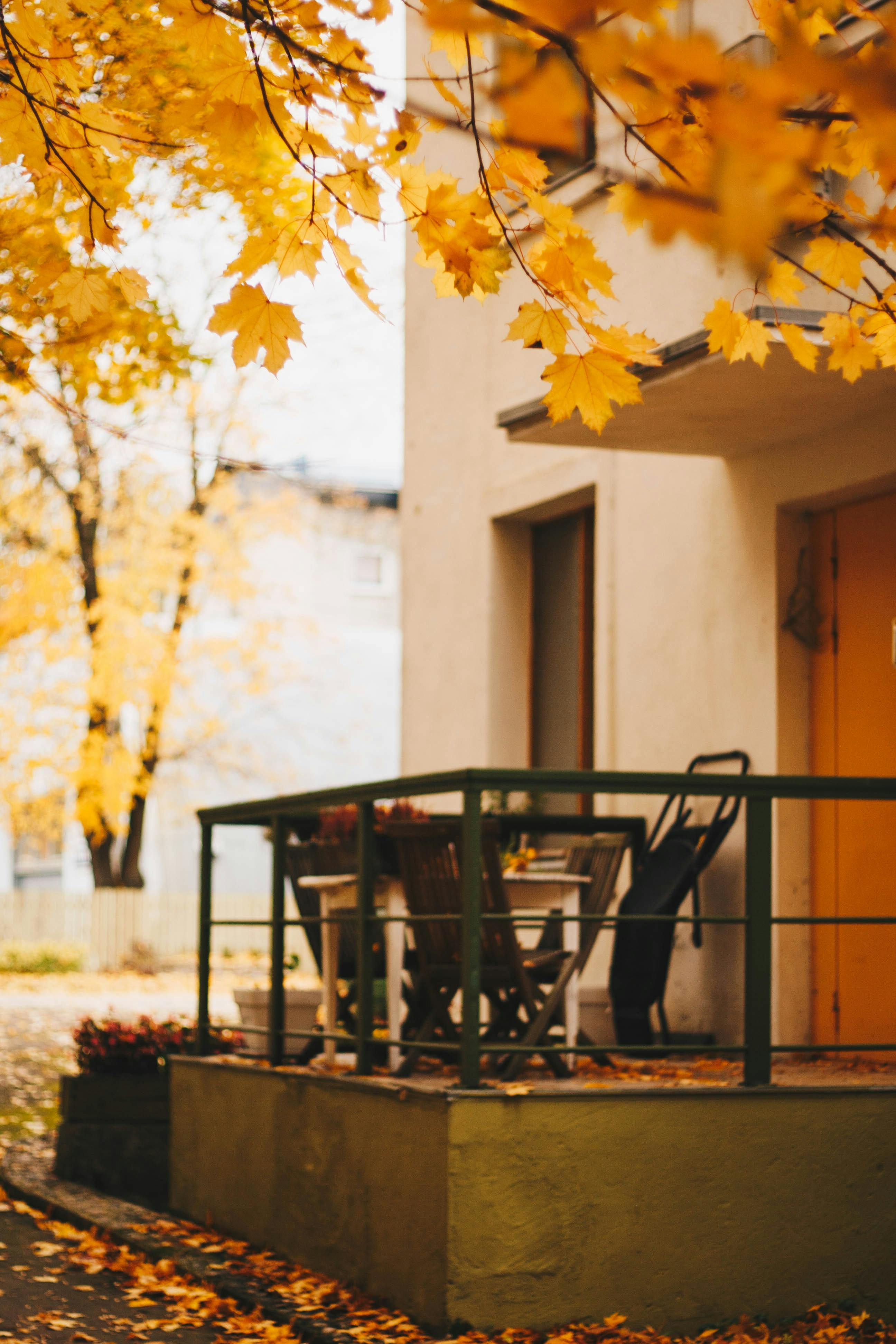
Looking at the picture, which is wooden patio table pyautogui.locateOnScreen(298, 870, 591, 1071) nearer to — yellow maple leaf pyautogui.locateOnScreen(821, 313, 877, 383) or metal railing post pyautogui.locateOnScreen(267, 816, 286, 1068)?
metal railing post pyautogui.locateOnScreen(267, 816, 286, 1068)

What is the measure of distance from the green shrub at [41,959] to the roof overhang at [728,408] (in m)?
19.6

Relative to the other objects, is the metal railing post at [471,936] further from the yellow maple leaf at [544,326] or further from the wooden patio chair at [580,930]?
the yellow maple leaf at [544,326]

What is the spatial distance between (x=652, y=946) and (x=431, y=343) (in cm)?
584

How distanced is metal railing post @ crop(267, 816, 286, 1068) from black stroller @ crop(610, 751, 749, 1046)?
172 centimetres

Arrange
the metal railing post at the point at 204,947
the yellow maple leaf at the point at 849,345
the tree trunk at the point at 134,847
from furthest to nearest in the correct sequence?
the tree trunk at the point at 134,847
the metal railing post at the point at 204,947
the yellow maple leaf at the point at 849,345

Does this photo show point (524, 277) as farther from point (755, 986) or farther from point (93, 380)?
point (755, 986)

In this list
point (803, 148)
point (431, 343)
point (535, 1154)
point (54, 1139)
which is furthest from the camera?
point (431, 343)

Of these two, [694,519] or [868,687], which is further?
[694,519]

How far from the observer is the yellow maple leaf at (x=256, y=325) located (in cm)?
432

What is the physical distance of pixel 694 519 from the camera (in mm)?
9203

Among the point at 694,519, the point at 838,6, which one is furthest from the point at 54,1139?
the point at 838,6

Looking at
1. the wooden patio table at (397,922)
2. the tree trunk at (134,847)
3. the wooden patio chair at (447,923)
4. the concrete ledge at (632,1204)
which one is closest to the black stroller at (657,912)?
the wooden patio table at (397,922)

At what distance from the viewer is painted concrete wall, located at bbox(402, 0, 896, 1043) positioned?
27.0 ft

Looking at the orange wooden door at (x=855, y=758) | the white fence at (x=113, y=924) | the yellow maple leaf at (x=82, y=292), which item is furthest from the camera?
the white fence at (x=113, y=924)
